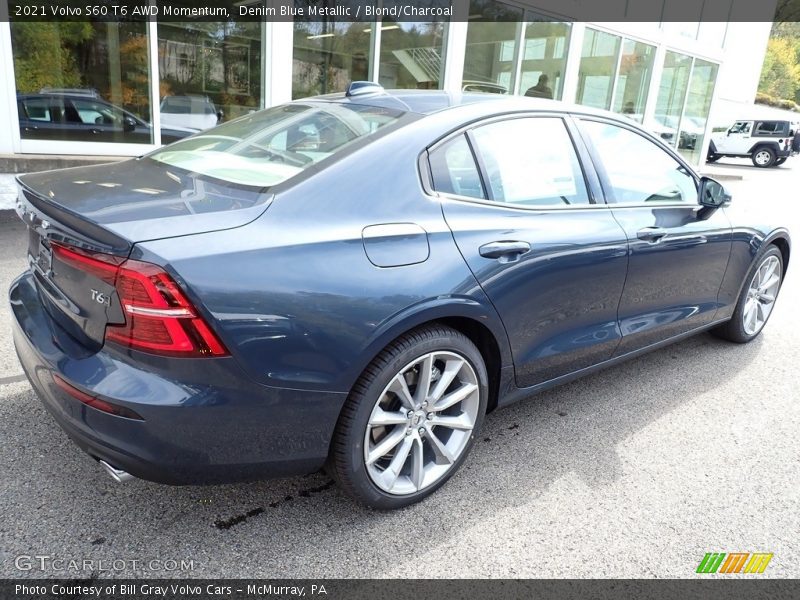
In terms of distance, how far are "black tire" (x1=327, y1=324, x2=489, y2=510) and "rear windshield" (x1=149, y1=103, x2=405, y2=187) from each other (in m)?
0.75

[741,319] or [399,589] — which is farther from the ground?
[741,319]

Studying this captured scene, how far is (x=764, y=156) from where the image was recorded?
84.6 ft

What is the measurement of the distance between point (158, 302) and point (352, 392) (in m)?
0.70

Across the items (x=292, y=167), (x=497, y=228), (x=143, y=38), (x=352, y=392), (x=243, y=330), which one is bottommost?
(x=352, y=392)

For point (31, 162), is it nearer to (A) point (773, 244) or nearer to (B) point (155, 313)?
(B) point (155, 313)

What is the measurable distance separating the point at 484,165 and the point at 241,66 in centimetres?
754

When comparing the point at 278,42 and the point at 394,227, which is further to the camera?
the point at 278,42

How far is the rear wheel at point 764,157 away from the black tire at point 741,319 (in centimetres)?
2532

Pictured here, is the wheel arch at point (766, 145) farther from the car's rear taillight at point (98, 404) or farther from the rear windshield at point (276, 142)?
the car's rear taillight at point (98, 404)

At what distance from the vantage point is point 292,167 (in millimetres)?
2260

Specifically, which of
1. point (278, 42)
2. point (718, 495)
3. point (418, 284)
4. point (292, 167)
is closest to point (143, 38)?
point (278, 42)

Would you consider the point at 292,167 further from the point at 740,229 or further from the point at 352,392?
the point at 740,229

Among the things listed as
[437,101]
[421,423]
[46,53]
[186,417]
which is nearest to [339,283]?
[186,417]

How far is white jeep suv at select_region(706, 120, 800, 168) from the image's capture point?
82.8ft
